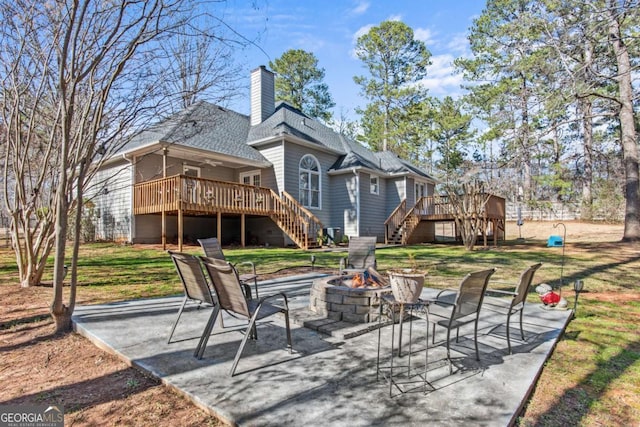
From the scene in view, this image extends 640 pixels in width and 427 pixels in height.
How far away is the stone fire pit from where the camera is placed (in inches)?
156

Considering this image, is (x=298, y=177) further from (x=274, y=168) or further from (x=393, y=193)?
(x=393, y=193)

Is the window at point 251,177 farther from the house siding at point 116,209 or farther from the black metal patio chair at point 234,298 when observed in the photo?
the black metal patio chair at point 234,298

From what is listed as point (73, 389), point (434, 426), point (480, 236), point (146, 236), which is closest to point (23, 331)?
point (73, 389)

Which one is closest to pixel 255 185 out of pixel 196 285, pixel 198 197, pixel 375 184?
pixel 198 197

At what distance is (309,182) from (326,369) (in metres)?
13.4

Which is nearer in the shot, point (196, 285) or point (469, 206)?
point (196, 285)

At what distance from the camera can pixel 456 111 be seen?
87.2ft

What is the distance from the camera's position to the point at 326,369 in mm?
2826

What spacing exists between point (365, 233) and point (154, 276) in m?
11.3

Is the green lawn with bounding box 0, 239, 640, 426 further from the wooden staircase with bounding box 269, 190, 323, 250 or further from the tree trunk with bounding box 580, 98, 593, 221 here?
the tree trunk with bounding box 580, 98, 593, 221

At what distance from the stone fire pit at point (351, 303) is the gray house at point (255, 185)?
7119mm

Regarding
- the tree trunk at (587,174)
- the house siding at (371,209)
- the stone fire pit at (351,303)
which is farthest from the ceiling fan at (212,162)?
the tree trunk at (587,174)

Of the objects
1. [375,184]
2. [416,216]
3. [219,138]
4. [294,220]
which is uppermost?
[219,138]

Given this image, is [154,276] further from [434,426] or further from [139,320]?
[434,426]
